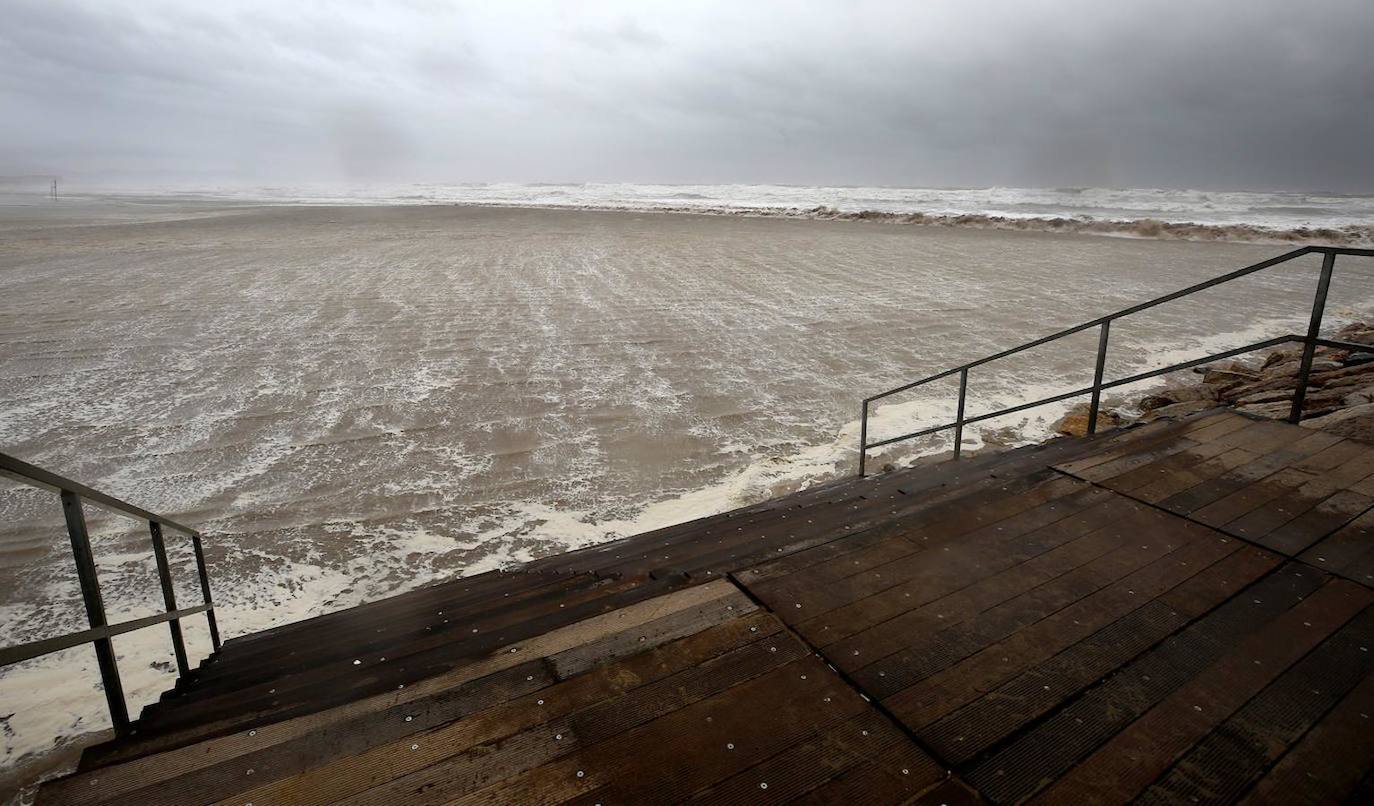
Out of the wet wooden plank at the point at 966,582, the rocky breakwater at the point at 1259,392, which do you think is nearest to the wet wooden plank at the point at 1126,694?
the wet wooden plank at the point at 966,582

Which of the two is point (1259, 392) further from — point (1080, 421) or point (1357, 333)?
point (1357, 333)

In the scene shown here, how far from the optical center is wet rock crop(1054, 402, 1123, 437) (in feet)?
25.5

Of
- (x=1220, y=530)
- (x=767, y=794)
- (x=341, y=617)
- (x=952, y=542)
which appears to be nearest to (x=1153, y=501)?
(x=1220, y=530)

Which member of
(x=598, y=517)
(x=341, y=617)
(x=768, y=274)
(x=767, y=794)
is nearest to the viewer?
(x=767, y=794)

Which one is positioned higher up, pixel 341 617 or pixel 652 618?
→ pixel 652 618

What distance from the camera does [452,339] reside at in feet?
37.3

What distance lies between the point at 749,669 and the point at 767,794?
1.76 feet

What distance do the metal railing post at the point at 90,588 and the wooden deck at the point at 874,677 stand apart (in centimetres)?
15

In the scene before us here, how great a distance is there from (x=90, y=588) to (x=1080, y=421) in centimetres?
874

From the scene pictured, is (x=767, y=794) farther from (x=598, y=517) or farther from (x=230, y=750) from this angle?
(x=598, y=517)

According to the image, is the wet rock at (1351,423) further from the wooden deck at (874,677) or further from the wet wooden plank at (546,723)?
the wet wooden plank at (546,723)

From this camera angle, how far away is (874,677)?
2363 millimetres

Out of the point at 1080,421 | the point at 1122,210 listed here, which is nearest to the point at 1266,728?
the point at 1080,421

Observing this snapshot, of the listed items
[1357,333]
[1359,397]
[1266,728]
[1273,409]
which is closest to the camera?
[1266,728]
